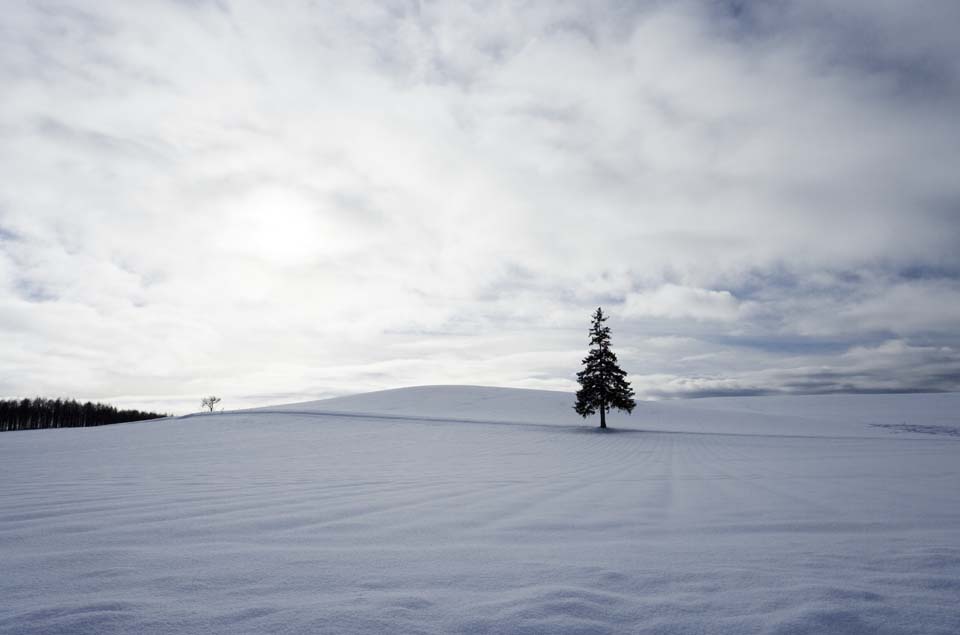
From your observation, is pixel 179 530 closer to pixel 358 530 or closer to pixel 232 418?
pixel 358 530

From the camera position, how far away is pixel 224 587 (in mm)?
2484

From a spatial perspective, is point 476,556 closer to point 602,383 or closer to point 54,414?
point 602,383

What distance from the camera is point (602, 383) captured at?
31906 millimetres

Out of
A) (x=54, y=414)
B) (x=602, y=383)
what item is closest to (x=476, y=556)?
(x=602, y=383)

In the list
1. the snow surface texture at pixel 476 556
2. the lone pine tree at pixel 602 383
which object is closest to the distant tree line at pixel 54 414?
the lone pine tree at pixel 602 383

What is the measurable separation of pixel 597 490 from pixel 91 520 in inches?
215

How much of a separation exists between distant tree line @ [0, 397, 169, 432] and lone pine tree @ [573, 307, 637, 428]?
78920mm

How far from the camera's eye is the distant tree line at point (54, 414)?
253ft

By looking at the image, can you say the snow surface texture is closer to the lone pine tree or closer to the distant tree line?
the lone pine tree

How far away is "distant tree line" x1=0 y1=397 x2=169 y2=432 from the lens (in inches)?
3034

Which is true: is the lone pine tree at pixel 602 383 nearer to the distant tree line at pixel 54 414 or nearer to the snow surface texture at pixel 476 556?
the snow surface texture at pixel 476 556

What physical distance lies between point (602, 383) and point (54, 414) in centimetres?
9751

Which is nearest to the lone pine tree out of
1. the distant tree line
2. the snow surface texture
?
the snow surface texture

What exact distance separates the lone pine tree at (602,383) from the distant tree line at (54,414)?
259 ft
